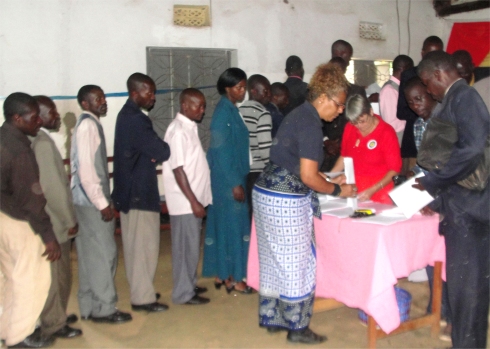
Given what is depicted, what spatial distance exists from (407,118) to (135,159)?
2.31m

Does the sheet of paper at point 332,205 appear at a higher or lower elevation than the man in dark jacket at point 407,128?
lower

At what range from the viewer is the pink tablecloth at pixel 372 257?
2.94 meters

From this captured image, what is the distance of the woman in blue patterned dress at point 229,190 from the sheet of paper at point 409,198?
1.41 metres

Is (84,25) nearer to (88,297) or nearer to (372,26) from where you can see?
(88,297)

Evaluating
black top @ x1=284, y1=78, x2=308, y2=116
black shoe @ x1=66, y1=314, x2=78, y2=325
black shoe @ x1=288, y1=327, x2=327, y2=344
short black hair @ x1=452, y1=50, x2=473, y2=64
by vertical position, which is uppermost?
short black hair @ x1=452, y1=50, x2=473, y2=64

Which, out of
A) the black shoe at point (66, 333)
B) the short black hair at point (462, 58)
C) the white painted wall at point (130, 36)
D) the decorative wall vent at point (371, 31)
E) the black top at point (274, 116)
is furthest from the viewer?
the decorative wall vent at point (371, 31)

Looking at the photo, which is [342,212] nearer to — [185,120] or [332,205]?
[332,205]

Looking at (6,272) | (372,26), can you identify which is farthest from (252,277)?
(372,26)

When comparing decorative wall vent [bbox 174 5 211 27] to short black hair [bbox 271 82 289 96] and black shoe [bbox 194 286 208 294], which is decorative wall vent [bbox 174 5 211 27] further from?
black shoe [bbox 194 286 208 294]

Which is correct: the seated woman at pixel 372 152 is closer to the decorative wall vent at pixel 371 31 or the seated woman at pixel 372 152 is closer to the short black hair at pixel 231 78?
the short black hair at pixel 231 78

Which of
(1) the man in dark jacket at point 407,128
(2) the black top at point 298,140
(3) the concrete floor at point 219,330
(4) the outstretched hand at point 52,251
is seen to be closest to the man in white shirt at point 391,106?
(1) the man in dark jacket at point 407,128

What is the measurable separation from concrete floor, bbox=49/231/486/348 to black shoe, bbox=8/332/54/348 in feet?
0.22

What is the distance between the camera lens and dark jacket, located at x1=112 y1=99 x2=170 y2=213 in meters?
3.70

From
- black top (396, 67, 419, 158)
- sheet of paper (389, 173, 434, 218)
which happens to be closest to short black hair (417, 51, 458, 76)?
sheet of paper (389, 173, 434, 218)
